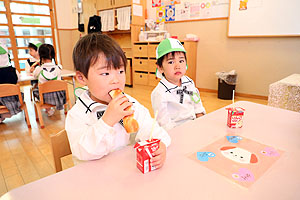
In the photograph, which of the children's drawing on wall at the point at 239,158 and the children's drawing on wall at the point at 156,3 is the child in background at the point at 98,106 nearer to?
the children's drawing on wall at the point at 239,158

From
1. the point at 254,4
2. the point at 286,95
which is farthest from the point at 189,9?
the point at 286,95

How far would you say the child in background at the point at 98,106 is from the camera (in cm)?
→ 68

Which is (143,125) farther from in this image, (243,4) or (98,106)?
(243,4)

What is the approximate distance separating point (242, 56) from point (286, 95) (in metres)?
1.71

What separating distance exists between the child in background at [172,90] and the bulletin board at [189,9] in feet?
9.96

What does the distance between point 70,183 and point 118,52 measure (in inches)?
19.5

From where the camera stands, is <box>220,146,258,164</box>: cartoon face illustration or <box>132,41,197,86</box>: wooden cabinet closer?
<box>220,146,258,164</box>: cartoon face illustration

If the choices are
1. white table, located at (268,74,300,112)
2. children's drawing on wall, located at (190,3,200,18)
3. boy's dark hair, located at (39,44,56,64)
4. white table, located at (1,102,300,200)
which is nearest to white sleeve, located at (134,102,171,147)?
white table, located at (1,102,300,200)

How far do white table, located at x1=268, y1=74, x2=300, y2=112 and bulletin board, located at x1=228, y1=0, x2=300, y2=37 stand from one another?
143 centimetres

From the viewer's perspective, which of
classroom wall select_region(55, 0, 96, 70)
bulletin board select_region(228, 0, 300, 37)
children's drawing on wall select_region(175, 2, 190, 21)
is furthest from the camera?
classroom wall select_region(55, 0, 96, 70)

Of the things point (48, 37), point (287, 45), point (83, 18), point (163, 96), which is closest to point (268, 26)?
point (287, 45)

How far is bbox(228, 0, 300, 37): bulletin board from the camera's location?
3201mm

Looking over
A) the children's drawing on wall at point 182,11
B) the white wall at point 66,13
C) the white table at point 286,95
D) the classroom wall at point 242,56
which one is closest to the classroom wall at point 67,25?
the white wall at point 66,13

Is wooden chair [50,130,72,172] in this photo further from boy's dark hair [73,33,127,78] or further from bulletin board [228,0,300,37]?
bulletin board [228,0,300,37]
